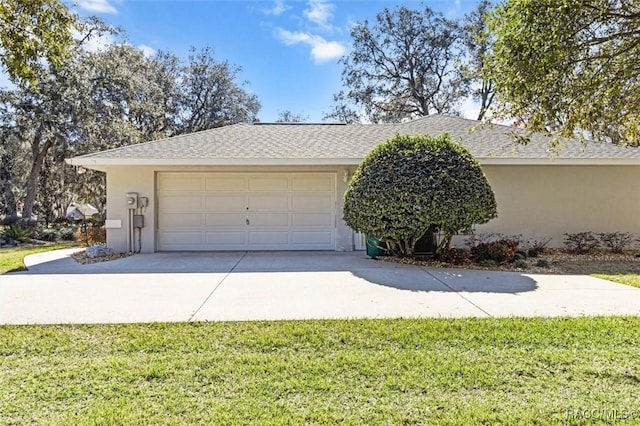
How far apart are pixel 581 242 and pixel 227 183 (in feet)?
33.0

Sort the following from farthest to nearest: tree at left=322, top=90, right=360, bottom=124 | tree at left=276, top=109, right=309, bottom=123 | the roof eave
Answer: tree at left=276, top=109, right=309, bottom=123, tree at left=322, top=90, right=360, bottom=124, the roof eave

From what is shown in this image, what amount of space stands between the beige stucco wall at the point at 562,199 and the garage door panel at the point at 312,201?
4.28 m

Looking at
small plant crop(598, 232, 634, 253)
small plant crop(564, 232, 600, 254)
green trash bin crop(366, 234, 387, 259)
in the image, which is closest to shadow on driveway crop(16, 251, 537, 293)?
green trash bin crop(366, 234, 387, 259)

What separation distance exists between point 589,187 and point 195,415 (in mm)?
12240

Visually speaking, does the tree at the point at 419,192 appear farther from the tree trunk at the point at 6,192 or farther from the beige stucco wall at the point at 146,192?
the tree trunk at the point at 6,192

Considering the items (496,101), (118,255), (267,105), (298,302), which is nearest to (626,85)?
(496,101)

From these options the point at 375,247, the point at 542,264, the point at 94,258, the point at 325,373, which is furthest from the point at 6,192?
the point at 542,264

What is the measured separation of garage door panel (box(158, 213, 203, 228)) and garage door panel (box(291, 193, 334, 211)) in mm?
2782

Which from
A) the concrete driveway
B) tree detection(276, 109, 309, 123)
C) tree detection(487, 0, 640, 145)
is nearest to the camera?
tree detection(487, 0, 640, 145)

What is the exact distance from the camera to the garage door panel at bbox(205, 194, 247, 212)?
11.5 meters

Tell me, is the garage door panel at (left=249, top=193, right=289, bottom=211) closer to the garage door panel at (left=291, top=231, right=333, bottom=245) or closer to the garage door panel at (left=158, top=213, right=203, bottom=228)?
the garage door panel at (left=291, top=231, right=333, bottom=245)

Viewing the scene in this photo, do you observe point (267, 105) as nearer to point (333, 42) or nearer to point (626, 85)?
point (333, 42)

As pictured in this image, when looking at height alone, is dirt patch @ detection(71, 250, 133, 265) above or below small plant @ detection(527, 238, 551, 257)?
below

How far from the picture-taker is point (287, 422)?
2693mm
